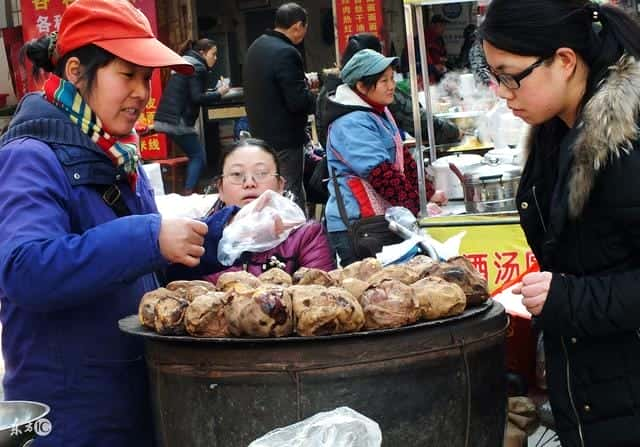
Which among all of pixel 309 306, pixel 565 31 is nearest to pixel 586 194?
pixel 565 31

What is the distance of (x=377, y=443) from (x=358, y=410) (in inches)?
11.7

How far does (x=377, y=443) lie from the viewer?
2.18 meters

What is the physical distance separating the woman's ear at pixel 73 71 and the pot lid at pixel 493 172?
9.78 ft

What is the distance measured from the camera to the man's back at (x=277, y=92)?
8.02 meters

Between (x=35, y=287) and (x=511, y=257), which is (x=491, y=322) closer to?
(x=35, y=287)

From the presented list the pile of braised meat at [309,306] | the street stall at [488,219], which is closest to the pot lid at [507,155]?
the street stall at [488,219]

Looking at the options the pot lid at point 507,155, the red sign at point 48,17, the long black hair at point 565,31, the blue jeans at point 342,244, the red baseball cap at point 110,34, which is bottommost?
the blue jeans at point 342,244

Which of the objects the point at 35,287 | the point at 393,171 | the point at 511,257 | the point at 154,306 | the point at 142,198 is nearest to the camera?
the point at 35,287

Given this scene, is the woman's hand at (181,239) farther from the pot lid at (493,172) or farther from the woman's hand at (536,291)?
the pot lid at (493,172)

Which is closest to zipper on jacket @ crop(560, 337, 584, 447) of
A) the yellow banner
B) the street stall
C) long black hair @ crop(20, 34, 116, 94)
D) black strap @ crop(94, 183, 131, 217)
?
black strap @ crop(94, 183, 131, 217)

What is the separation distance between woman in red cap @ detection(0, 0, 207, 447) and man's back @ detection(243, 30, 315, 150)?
5.19m

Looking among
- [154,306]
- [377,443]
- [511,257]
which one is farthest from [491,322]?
[511,257]

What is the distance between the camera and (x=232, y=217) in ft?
10.2

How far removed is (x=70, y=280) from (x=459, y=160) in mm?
3860
